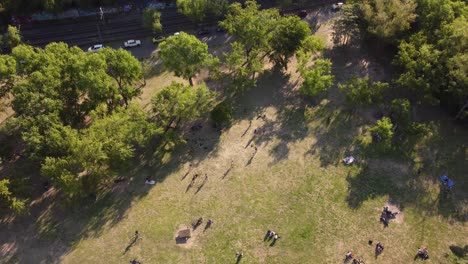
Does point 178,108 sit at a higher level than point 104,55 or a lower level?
lower

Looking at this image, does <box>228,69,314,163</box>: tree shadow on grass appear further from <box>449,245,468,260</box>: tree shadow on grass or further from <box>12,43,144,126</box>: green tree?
<box>449,245,468,260</box>: tree shadow on grass

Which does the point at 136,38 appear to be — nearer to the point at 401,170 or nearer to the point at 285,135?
the point at 285,135

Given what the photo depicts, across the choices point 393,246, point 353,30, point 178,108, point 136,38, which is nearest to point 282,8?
point 353,30

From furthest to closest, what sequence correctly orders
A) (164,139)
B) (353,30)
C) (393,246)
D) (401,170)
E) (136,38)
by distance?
(136,38) < (353,30) < (164,139) < (401,170) < (393,246)

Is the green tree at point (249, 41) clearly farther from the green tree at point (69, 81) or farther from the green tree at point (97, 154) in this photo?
the green tree at point (97, 154)

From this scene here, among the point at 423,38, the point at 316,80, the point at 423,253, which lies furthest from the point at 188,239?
the point at 423,38

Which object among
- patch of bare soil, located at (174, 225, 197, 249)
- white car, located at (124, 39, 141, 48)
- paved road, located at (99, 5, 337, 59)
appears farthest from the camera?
white car, located at (124, 39, 141, 48)

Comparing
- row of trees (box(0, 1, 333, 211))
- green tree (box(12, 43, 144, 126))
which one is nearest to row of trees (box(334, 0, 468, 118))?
row of trees (box(0, 1, 333, 211))
